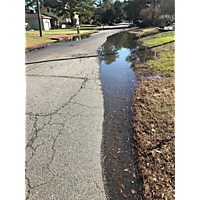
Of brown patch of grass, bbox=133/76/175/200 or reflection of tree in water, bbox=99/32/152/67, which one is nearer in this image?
brown patch of grass, bbox=133/76/175/200

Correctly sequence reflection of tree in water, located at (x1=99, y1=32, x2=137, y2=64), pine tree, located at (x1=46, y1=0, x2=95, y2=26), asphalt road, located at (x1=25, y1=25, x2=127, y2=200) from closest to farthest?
asphalt road, located at (x1=25, y1=25, x2=127, y2=200), reflection of tree in water, located at (x1=99, y1=32, x2=137, y2=64), pine tree, located at (x1=46, y1=0, x2=95, y2=26)

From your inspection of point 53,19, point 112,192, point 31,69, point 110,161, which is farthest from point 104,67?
point 53,19

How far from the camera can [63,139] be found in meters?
2.99

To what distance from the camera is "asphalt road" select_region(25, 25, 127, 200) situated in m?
2.10

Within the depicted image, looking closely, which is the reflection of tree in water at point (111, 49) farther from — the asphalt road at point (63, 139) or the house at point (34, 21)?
the house at point (34, 21)

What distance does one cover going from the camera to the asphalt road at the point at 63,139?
2.10 m

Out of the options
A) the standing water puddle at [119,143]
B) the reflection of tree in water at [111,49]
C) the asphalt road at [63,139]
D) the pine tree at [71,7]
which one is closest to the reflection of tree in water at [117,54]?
the reflection of tree in water at [111,49]

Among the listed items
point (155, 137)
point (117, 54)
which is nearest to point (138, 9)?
point (117, 54)

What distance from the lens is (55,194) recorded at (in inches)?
79.2

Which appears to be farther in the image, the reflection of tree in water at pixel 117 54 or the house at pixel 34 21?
the house at pixel 34 21

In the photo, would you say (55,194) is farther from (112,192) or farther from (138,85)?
(138,85)

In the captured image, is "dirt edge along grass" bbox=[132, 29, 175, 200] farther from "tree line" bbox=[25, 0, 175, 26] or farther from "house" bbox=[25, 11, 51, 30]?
"house" bbox=[25, 11, 51, 30]

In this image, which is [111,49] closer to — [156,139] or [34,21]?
[156,139]

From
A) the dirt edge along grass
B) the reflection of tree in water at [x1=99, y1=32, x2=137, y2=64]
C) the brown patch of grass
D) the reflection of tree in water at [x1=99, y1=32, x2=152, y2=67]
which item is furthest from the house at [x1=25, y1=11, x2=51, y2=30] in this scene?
the brown patch of grass
